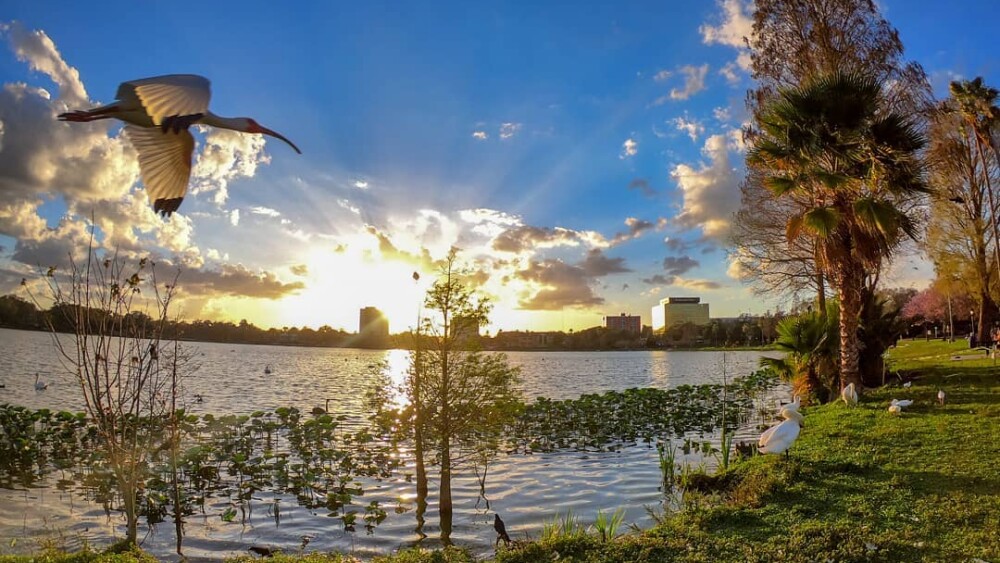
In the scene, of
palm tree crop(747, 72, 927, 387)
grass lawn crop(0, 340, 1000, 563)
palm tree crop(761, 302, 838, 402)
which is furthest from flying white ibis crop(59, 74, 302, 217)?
palm tree crop(761, 302, 838, 402)

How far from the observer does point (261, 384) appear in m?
39.5

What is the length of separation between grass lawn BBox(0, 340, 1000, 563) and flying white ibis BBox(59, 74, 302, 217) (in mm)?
4449

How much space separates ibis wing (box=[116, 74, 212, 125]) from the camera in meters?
3.49

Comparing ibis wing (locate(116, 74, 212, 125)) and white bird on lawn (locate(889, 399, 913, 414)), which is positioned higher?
ibis wing (locate(116, 74, 212, 125))

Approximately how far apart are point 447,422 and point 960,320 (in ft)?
234

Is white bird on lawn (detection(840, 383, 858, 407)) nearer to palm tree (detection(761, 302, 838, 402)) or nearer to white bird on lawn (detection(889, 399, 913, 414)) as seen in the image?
white bird on lawn (detection(889, 399, 913, 414))

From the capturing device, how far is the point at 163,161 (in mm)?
4309

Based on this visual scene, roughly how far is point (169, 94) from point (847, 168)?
53.2 feet

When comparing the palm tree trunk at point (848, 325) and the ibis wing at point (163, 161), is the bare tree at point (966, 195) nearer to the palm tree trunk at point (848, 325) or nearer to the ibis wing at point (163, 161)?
the palm tree trunk at point (848, 325)

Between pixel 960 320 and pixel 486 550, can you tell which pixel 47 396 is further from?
pixel 960 320

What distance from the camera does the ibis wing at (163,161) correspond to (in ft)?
13.5

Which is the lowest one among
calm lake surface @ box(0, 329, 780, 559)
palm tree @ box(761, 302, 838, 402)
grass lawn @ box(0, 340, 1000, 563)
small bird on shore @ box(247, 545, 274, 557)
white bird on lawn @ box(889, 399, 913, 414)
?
calm lake surface @ box(0, 329, 780, 559)

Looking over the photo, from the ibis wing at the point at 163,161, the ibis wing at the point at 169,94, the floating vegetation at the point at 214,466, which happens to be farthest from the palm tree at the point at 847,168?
the ibis wing at the point at 169,94

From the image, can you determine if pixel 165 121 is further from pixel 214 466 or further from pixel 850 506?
pixel 214 466
